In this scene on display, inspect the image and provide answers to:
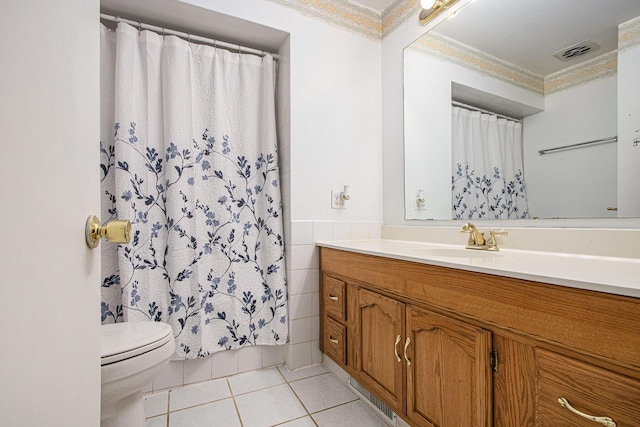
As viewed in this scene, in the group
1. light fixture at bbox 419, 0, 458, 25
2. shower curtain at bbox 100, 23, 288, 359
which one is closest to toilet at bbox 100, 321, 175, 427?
shower curtain at bbox 100, 23, 288, 359

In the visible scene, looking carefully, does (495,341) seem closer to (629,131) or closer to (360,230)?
(629,131)

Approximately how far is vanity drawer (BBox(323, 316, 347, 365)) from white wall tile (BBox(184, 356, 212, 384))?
2.20ft

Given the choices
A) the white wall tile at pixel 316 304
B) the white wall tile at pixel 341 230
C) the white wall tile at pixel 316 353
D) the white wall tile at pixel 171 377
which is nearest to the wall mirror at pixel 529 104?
the white wall tile at pixel 341 230

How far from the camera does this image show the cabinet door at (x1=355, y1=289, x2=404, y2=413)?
115 cm

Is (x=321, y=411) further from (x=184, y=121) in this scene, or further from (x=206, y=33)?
(x=206, y=33)

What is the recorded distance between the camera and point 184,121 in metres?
1.62

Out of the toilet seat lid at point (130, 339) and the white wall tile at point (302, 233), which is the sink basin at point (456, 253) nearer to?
the white wall tile at point (302, 233)

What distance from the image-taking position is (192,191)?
5.31 ft

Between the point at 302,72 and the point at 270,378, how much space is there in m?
1.82

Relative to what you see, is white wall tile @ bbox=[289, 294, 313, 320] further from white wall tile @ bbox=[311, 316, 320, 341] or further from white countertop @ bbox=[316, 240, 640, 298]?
white countertop @ bbox=[316, 240, 640, 298]

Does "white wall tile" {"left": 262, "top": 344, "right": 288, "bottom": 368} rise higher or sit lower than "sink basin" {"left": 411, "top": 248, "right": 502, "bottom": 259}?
lower

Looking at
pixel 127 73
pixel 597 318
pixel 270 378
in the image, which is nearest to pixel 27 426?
pixel 597 318

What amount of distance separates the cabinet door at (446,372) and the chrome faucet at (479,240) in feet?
1.76

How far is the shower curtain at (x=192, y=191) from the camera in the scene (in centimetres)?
149
